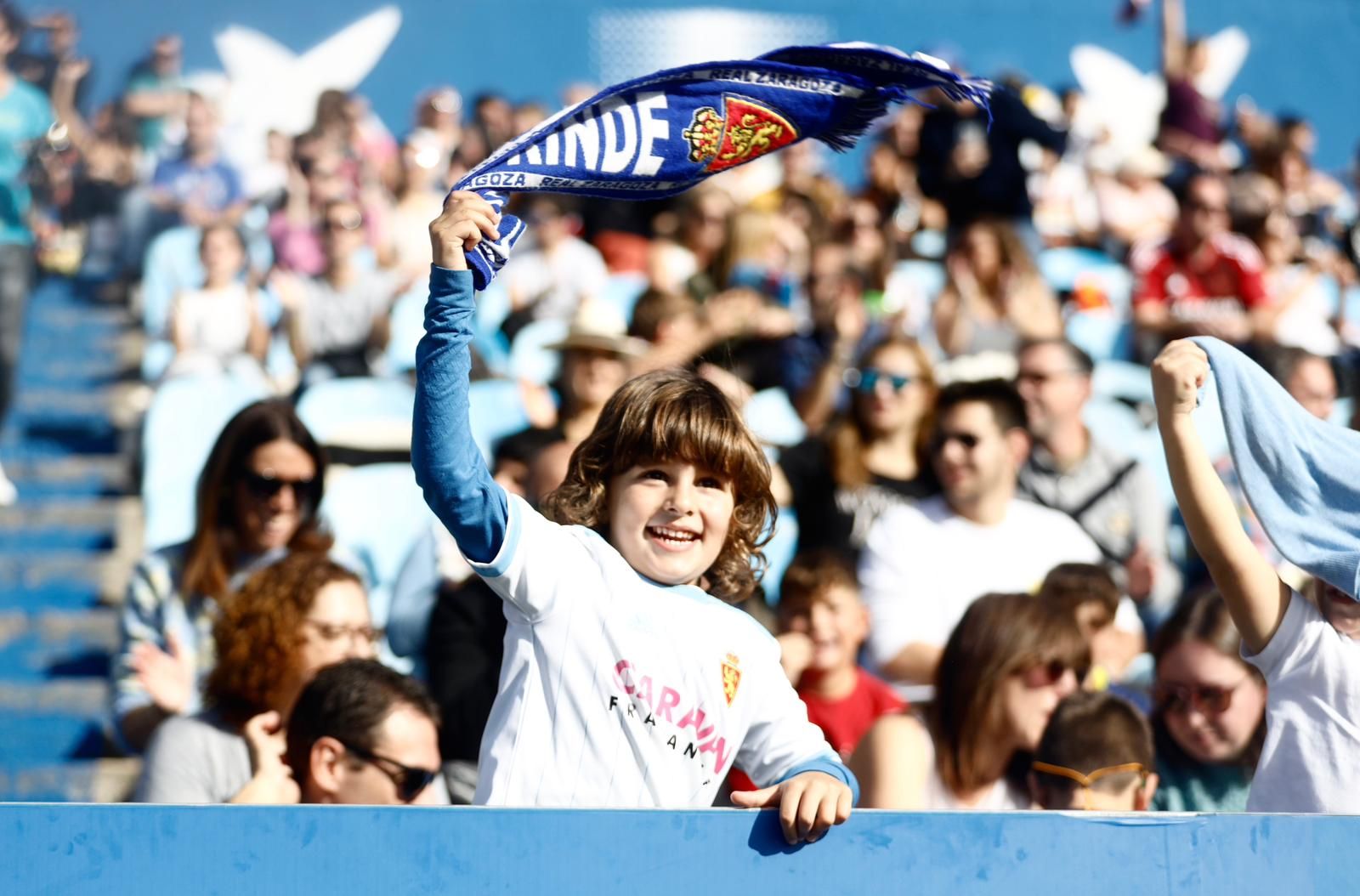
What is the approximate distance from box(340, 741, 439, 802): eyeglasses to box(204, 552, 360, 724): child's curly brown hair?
20.4 inches

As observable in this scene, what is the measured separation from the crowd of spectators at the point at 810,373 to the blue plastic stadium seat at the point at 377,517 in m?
0.06

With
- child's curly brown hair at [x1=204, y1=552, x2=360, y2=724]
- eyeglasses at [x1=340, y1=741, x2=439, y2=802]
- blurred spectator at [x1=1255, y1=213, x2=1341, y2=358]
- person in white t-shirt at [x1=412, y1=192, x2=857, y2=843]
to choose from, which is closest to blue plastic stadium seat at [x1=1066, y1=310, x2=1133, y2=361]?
blurred spectator at [x1=1255, y1=213, x2=1341, y2=358]

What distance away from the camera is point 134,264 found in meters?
7.49

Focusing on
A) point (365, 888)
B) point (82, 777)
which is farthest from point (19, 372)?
point (365, 888)

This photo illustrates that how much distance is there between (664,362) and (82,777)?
2.11 metres

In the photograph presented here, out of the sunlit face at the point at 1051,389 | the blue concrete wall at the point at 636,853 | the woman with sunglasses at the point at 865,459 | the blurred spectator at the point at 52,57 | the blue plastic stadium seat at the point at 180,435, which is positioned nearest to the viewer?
the blue concrete wall at the point at 636,853

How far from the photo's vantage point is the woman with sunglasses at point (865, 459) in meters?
4.69

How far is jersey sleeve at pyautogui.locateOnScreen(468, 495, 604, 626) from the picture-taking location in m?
2.05

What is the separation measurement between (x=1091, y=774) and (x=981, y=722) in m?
0.34

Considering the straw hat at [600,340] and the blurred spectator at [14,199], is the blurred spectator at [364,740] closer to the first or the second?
the straw hat at [600,340]

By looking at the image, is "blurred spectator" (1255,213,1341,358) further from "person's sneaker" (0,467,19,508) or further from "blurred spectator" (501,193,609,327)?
"person's sneaker" (0,467,19,508)

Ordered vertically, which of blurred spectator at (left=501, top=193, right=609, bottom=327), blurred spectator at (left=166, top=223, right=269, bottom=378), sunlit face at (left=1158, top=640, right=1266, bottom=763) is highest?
blurred spectator at (left=501, top=193, right=609, bottom=327)

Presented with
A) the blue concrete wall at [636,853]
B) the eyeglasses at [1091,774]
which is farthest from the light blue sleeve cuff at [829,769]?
the eyeglasses at [1091,774]

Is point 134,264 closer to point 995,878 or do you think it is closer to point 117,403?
point 117,403
